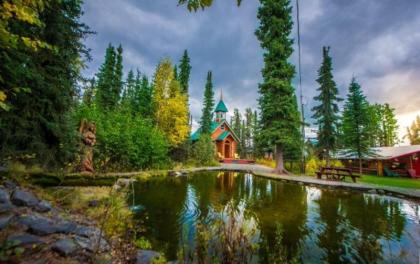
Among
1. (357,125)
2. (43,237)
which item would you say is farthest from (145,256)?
(357,125)

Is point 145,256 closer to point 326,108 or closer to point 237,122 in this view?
point 326,108

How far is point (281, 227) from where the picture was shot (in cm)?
470

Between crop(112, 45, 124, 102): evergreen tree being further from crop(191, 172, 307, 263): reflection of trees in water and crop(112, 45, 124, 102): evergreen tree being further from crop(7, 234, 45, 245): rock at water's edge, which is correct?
crop(7, 234, 45, 245): rock at water's edge

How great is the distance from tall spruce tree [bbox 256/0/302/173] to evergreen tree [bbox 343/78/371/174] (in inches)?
297

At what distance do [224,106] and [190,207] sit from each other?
1132 inches

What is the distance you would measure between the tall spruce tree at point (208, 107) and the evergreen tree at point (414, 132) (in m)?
42.9

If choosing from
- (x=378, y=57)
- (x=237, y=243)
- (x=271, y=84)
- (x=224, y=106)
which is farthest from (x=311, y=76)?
(x=237, y=243)

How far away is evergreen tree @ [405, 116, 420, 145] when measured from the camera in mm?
A: 37281

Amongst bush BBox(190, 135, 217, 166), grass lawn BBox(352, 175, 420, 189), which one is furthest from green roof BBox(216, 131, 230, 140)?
grass lawn BBox(352, 175, 420, 189)

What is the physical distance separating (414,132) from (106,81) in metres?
58.8

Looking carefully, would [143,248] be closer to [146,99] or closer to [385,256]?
[385,256]

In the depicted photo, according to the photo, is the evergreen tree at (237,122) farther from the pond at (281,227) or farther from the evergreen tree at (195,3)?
the evergreen tree at (195,3)

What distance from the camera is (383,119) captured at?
35.0 m

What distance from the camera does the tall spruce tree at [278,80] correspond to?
590 inches
